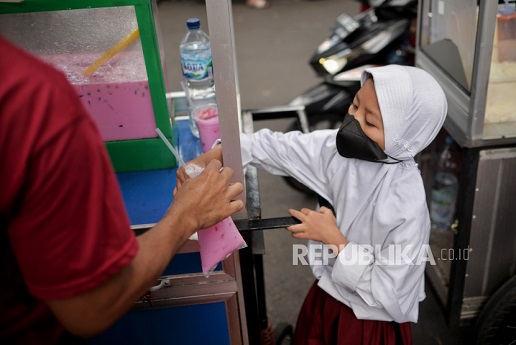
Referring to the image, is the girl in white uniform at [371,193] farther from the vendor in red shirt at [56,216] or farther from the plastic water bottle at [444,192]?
the plastic water bottle at [444,192]

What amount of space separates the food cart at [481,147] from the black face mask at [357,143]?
25.8 inches

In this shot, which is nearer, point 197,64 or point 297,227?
point 297,227

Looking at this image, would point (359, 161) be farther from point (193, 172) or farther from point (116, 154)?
point (116, 154)

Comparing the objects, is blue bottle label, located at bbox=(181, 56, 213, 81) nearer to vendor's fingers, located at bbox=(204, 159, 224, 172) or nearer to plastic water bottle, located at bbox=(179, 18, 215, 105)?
plastic water bottle, located at bbox=(179, 18, 215, 105)

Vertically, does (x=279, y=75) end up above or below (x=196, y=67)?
below

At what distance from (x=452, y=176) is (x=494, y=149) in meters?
0.71

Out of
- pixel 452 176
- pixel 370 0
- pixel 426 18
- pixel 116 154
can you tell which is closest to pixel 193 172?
pixel 116 154

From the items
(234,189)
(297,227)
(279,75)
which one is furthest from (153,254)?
(279,75)

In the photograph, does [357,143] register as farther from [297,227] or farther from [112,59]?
[112,59]

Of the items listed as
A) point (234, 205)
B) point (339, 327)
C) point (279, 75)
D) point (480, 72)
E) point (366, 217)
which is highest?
point (480, 72)

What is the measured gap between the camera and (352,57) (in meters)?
3.53

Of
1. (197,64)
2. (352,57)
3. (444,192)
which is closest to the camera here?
(197,64)

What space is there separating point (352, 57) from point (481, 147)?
170cm

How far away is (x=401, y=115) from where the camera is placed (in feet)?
4.56
